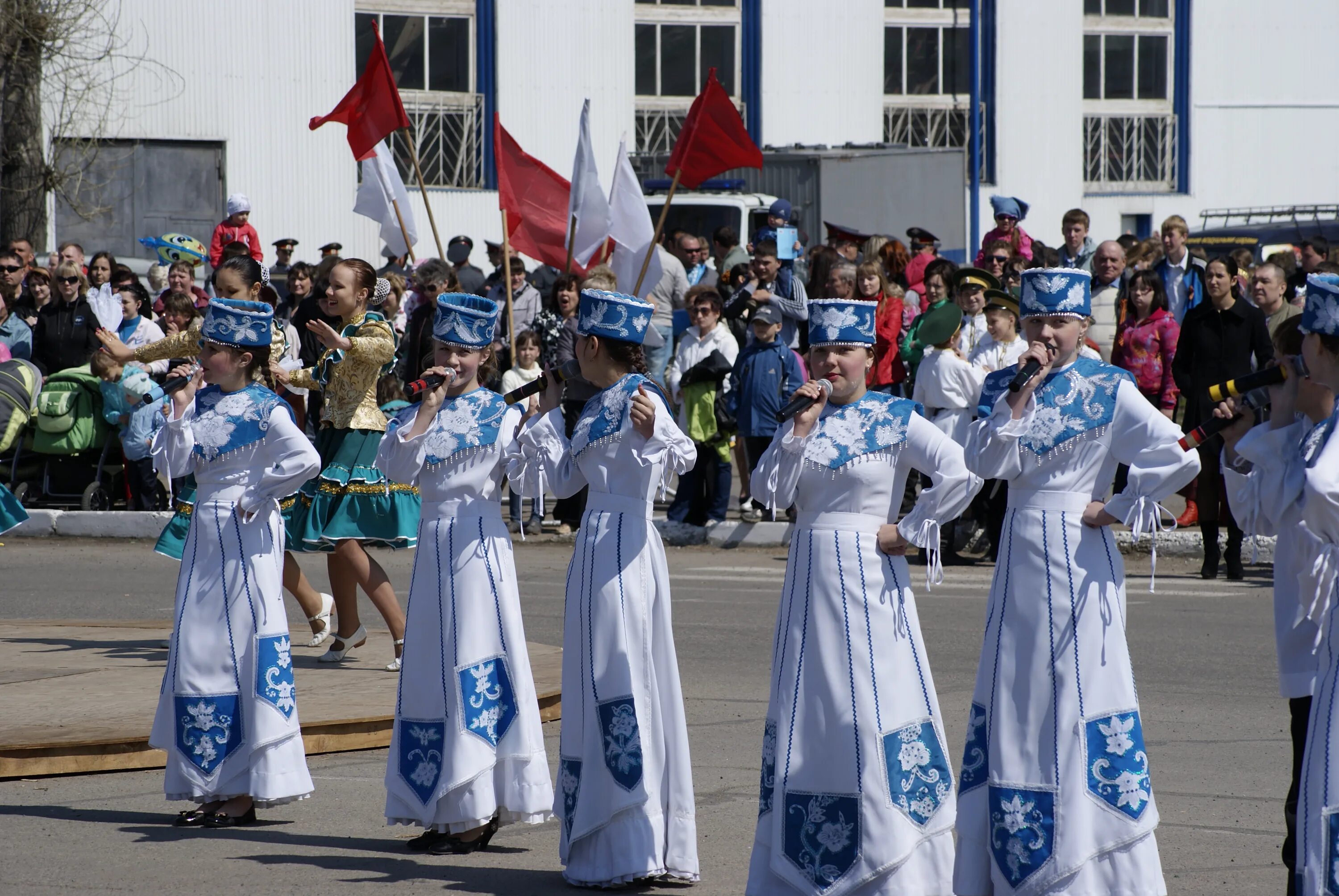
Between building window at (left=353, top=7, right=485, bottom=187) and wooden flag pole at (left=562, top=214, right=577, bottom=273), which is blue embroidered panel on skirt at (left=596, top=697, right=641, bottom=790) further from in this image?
building window at (left=353, top=7, right=485, bottom=187)

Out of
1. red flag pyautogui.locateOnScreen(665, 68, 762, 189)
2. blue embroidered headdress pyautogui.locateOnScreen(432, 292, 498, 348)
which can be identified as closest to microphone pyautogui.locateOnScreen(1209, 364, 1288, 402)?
blue embroidered headdress pyautogui.locateOnScreen(432, 292, 498, 348)

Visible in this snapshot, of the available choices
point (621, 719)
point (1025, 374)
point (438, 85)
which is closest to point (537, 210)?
point (621, 719)

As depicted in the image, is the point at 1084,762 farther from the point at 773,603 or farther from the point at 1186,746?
the point at 773,603

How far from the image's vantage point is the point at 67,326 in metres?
15.6

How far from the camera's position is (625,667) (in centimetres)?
571

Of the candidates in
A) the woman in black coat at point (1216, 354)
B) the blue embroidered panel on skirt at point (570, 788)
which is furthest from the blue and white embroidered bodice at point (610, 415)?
the woman in black coat at point (1216, 354)

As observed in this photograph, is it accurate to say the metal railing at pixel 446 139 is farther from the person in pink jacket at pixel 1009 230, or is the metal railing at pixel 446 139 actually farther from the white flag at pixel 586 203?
the white flag at pixel 586 203

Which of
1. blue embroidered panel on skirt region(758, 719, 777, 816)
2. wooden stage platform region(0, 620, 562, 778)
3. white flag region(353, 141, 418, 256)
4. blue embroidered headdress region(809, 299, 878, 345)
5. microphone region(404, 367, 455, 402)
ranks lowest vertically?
wooden stage platform region(0, 620, 562, 778)

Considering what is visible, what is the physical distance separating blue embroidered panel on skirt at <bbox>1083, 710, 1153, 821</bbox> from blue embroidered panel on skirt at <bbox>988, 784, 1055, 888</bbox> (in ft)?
0.48

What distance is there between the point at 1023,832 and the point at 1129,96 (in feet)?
102

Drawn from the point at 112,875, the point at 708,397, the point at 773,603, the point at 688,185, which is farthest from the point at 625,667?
the point at 708,397

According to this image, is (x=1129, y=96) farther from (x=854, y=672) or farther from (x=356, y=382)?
(x=854, y=672)

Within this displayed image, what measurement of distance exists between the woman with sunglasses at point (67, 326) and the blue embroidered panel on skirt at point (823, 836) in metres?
11.8

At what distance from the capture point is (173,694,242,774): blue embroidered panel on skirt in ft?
21.1
